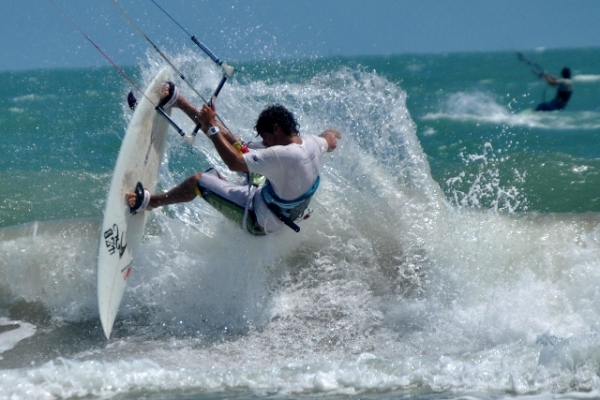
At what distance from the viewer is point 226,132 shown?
573cm

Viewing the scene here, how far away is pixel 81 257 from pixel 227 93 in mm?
1944

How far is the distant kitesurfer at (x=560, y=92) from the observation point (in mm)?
16658

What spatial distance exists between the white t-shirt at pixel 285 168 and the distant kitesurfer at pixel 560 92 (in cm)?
1178

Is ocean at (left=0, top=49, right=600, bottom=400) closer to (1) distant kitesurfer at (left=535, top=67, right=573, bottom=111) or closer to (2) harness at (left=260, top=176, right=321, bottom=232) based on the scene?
(2) harness at (left=260, top=176, right=321, bottom=232)

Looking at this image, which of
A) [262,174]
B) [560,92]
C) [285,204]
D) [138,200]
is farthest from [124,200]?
[560,92]

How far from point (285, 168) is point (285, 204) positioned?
1.04 feet

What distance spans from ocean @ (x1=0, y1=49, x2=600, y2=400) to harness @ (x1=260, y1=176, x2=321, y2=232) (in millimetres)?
442

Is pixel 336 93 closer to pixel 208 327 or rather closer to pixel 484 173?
pixel 208 327

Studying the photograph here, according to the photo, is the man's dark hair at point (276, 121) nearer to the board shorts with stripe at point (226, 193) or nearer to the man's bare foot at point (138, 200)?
the board shorts with stripe at point (226, 193)

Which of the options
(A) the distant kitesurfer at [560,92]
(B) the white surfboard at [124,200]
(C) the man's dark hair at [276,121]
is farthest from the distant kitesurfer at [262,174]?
(A) the distant kitesurfer at [560,92]

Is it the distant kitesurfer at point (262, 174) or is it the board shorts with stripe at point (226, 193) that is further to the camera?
the board shorts with stripe at point (226, 193)

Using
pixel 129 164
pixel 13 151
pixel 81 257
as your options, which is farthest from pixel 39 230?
pixel 13 151

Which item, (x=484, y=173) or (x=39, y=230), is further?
(x=484, y=173)

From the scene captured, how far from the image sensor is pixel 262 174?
17.4ft
